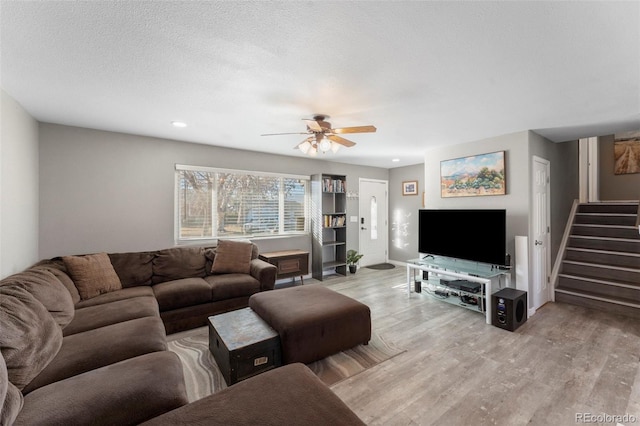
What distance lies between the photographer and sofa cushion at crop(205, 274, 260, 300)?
123 inches

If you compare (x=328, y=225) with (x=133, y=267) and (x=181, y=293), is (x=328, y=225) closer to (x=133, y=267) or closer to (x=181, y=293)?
(x=181, y=293)

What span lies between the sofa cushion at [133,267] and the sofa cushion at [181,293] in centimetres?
22

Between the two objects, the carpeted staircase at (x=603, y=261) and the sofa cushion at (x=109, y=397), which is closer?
the sofa cushion at (x=109, y=397)

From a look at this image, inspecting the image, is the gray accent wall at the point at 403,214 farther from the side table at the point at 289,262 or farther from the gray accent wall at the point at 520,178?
the side table at the point at 289,262

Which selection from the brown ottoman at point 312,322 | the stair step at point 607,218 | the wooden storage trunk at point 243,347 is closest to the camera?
the wooden storage trunk at point 243,347

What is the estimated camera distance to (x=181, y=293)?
2922mm

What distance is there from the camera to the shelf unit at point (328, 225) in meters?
5.02

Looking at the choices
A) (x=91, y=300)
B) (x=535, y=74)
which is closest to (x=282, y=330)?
(x=91, y=300)

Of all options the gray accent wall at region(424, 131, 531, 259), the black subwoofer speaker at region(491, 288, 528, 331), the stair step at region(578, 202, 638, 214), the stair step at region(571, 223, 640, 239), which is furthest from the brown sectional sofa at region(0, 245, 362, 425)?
the stair step at region(578, 202, 638, 214)

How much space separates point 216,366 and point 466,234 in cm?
340

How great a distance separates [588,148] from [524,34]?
5.79 metres

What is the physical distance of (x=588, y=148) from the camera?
5.34m

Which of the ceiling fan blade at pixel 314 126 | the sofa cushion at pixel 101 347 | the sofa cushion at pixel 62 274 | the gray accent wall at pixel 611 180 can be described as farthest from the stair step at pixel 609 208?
the sofa cushion at pixel 62 274

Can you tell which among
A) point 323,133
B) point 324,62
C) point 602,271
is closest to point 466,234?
point 602,271
